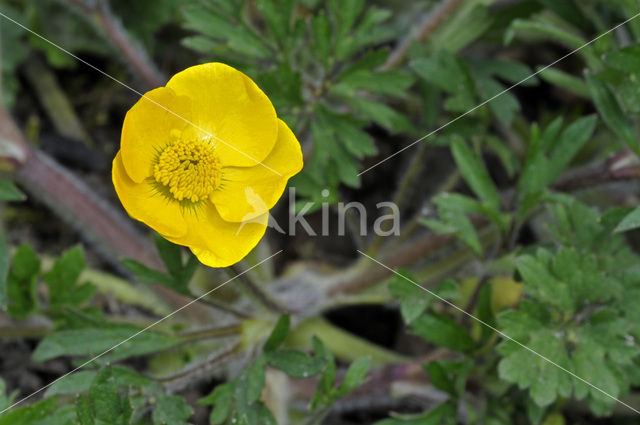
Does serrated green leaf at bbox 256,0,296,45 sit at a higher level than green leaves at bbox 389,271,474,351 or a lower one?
higher

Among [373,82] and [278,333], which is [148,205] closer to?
[278,333]

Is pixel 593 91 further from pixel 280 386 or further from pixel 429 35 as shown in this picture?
pixel 280 386

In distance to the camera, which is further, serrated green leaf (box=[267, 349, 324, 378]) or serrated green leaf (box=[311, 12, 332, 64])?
serrated green leaf (box=[311, 12, 332, 64])

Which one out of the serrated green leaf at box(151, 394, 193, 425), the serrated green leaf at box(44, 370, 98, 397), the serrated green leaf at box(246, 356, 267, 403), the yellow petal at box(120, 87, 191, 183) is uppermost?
the yellow petal at box(120, 87, 191, 183)

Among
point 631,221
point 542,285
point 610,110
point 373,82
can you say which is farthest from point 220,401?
point 610,110

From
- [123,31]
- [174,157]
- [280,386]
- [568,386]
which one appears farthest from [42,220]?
[568,386]

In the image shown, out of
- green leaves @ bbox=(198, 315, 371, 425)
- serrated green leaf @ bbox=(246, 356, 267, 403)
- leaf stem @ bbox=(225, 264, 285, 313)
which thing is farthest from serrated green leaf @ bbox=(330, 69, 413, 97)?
serrated green leaf @ bbox=(246, 356, 267, 403)

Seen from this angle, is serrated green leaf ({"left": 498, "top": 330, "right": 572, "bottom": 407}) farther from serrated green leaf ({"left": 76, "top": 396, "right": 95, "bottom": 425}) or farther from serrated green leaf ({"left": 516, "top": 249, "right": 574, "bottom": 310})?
serrated green leaf ({"left": 76, "top": 396, "right": 95, "bottom": 425})

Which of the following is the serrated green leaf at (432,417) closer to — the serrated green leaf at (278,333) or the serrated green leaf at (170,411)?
the serrated green leaf at (278,333)
